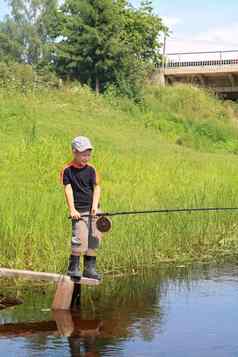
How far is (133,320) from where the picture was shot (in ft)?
23.6

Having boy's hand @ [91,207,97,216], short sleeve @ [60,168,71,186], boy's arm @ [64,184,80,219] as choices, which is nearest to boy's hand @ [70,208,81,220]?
boy's arm @ [64,184,80,219]

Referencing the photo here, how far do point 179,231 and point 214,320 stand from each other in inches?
130

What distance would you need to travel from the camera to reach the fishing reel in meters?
7.33

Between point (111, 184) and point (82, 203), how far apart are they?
679 cm

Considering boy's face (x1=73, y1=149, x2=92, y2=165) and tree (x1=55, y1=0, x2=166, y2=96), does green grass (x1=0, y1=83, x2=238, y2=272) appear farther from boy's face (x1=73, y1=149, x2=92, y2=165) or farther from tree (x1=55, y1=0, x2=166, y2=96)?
tree (x1=55, y1=0, x2=166, y2=96)

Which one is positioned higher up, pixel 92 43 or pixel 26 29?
pixel 26 29

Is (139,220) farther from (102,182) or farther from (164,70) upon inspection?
(164,70)

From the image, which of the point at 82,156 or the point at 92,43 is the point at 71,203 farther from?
the point at 92,43

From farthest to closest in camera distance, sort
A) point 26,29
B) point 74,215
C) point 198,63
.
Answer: point 26,29 → point 198,63 → point 74,215

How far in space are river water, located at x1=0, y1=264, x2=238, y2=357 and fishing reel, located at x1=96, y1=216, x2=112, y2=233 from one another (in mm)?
773

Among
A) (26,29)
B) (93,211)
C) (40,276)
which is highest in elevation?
(26,29)

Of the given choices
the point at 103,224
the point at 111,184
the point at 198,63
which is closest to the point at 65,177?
the point at 103,224

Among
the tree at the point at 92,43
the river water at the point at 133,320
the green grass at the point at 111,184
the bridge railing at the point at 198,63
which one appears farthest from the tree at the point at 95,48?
the river water at the point at 133,320

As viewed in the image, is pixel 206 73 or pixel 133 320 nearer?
pixel 133 320
